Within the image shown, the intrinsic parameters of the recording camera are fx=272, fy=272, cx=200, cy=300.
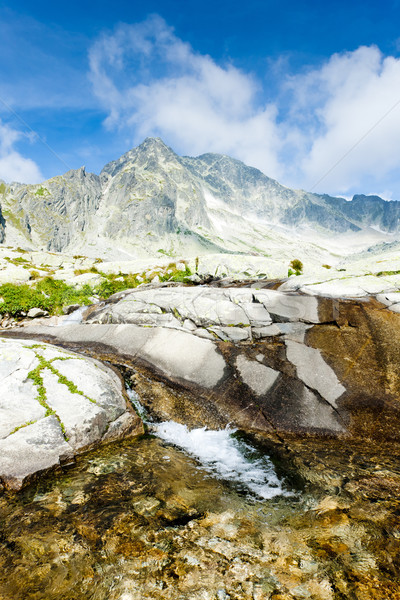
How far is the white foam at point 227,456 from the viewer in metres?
7.52

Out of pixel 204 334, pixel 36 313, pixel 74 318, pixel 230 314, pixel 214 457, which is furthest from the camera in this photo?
pixel 36 313

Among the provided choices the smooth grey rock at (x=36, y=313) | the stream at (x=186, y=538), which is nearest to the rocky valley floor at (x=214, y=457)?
the stream at (x=186, y=538)

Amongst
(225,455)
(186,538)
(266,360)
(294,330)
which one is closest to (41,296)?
(266,360)

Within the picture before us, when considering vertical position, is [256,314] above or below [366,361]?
above

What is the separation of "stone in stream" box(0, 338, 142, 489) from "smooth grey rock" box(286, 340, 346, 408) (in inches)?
297

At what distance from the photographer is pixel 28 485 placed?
667 centimetres

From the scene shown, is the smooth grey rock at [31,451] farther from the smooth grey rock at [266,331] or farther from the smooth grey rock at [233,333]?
the smooth grey rock at [266,331]

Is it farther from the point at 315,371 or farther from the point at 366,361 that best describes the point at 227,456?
the point at 366,361

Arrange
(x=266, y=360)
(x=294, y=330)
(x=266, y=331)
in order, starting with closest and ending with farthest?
(x=266, y=360) → (x=294, y=330) → (x=266, y=331)

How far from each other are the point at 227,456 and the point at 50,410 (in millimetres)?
5906

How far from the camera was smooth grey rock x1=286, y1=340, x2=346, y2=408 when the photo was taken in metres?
11.6

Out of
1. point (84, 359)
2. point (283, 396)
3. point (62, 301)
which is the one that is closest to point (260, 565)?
point (283, 396)

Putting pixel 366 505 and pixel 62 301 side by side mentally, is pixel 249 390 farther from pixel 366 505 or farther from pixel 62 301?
pixel 62 301

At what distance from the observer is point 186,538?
5293mm
